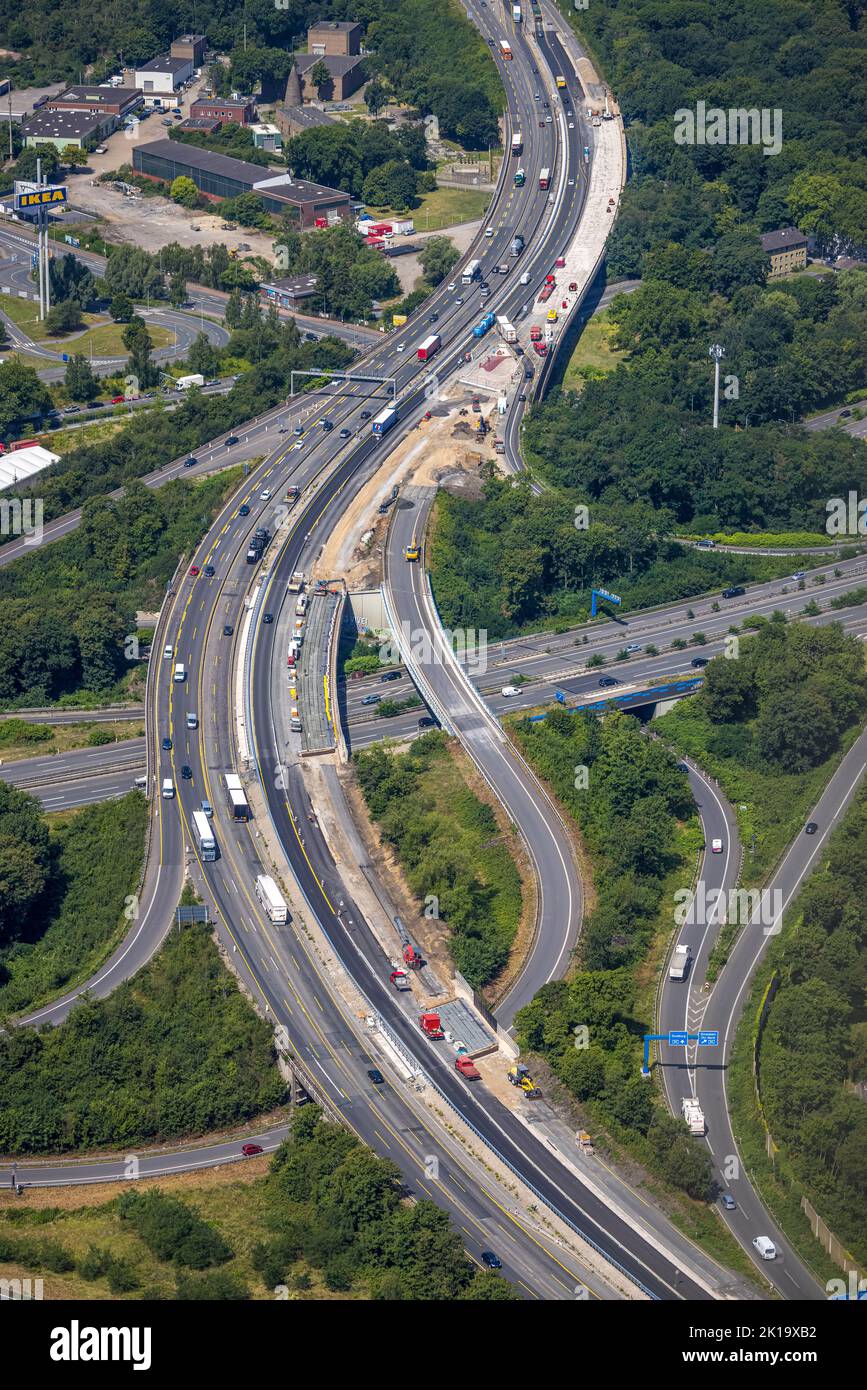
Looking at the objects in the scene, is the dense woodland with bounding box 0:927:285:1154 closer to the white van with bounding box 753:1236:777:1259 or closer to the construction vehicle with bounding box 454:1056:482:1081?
the construction vehicle with bounding box 454:1056:482:1081

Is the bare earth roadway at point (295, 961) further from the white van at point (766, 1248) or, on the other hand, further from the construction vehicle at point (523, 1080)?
the white van at point (766, 1248)

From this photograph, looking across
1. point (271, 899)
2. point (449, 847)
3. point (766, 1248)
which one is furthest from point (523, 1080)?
point (271, 899)

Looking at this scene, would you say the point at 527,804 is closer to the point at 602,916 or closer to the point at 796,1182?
the point at 602,916

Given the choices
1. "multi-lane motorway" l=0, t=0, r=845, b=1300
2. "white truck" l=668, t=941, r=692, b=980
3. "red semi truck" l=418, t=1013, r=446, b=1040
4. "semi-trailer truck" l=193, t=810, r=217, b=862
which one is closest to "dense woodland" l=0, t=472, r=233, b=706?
"multi-lane motorway" l=0, t=0, r=845, b=1300

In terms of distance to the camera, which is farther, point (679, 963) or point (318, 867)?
point (318, 867)

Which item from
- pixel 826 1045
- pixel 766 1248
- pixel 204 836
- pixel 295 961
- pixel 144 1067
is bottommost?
pixel 766 1248

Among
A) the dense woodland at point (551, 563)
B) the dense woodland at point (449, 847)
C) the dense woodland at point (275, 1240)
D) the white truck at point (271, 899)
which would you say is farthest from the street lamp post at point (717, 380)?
the dense woodland at point (275, 1240)

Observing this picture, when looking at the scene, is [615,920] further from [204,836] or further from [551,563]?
[551,563]
